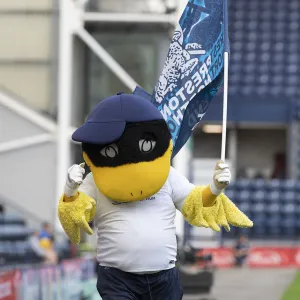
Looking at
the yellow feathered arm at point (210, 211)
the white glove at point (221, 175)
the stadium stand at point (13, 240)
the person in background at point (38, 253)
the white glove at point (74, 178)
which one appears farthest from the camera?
the stadium stand at point (13, 240)

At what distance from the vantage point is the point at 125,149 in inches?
220

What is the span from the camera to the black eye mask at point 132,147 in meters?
5.58

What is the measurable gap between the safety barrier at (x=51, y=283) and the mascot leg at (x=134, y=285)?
382 cm

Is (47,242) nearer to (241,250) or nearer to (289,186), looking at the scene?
(241,250)

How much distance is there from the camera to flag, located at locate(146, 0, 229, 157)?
6.20 metres

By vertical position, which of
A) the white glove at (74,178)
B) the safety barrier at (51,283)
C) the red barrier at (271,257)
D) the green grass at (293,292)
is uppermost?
the white glove at (74,178)

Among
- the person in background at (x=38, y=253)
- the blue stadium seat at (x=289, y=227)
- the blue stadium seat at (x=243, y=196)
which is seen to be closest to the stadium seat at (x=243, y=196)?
the blue stadium seat at (x=243, y=196)

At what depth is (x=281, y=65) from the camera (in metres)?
30.3

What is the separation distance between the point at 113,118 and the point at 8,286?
4501mm

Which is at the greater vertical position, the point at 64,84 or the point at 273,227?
the point at 64,84

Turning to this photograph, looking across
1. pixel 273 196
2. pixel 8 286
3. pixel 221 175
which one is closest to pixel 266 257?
pixel 273 196

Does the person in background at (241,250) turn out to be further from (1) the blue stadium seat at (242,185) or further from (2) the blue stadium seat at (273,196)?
(2) the blue stadium seat at (273,196)

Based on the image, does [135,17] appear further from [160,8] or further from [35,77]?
[35,77]

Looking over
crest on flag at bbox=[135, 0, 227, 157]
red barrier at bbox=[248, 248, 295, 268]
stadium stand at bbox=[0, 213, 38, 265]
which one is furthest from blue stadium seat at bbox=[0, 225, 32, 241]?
Answer: crest on flag at bbox=[135, 0, 227, 157]
